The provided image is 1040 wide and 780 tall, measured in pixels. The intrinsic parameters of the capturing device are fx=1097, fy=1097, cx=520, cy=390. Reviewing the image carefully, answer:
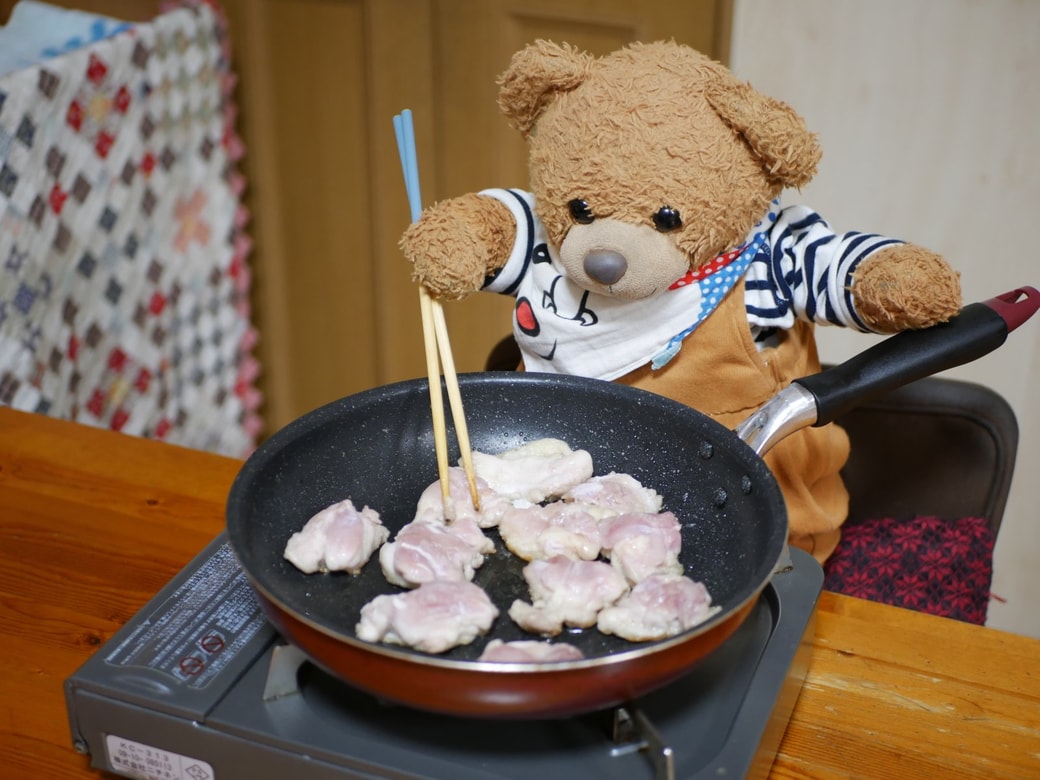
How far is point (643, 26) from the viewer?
68.7 inches

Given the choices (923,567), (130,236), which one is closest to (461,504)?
(923,567)

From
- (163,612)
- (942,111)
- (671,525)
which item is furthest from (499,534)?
(942,111)

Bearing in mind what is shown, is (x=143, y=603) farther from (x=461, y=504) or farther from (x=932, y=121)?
(x=932, y=121)

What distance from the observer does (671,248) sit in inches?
37.1

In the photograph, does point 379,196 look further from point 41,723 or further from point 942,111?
point 41,723

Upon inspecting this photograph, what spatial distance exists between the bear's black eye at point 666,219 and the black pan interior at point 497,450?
5.8 inches

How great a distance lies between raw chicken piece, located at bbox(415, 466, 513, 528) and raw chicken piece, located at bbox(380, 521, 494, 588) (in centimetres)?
3

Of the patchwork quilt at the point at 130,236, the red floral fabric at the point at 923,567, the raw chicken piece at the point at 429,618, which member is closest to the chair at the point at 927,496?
the red floral fabric at the point at 923,567

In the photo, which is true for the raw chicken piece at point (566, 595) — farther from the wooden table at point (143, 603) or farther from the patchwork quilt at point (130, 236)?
the patchwork quilt at point (130, 236)

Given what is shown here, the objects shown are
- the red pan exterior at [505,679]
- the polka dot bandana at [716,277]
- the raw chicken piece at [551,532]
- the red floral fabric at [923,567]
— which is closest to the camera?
the red pan exterior at [505,679]

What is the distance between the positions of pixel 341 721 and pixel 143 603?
0.31 meters

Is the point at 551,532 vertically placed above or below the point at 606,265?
below

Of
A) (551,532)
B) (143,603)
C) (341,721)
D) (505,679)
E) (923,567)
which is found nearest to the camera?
(505,679)

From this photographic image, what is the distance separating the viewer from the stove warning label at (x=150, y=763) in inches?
30.8
